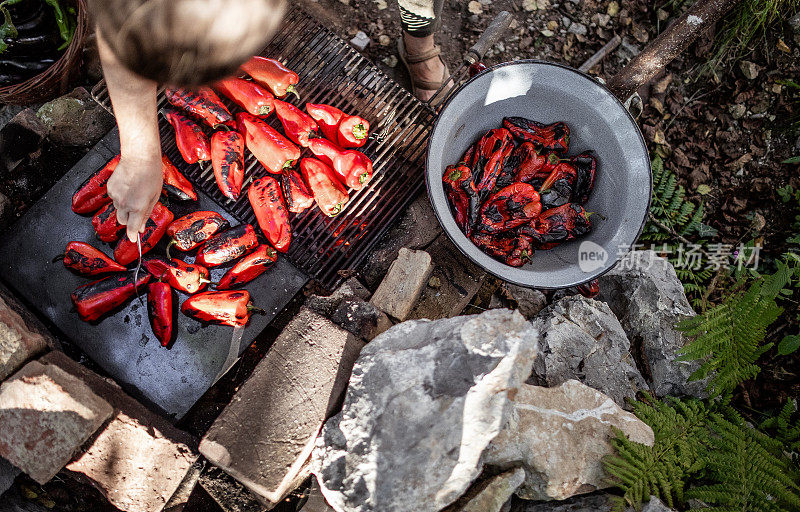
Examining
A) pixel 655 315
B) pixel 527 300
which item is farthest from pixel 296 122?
pixel 655 315

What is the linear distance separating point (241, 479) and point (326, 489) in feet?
1.52

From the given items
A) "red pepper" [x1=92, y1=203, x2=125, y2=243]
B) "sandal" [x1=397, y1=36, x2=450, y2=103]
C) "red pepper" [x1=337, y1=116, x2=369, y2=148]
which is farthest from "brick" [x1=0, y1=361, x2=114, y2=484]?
"sandal" [x1=397, y1=36, x2=450, y2=103]

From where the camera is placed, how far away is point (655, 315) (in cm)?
329

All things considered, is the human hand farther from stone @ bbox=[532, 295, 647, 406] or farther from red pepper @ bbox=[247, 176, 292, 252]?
stone @ bbox=[532, 295, 647, 406]

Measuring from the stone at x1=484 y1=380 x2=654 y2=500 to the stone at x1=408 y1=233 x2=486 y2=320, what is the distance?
0.74 metres

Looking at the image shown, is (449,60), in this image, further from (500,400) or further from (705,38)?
(500,400)

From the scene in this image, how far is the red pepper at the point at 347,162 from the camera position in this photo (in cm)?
316

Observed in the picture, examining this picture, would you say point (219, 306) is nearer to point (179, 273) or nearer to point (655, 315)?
point (179, 273)

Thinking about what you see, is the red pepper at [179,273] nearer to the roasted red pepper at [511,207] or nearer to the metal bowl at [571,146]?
the metal bowl at [571,146]

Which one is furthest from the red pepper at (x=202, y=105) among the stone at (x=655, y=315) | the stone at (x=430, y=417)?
the stone at (x=655, y=315)

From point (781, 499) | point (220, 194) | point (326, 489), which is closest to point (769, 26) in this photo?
point (781, 499)

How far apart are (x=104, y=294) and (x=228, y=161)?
1108 mm

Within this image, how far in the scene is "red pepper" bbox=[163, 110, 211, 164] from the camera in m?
3.17

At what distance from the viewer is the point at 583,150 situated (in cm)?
312
